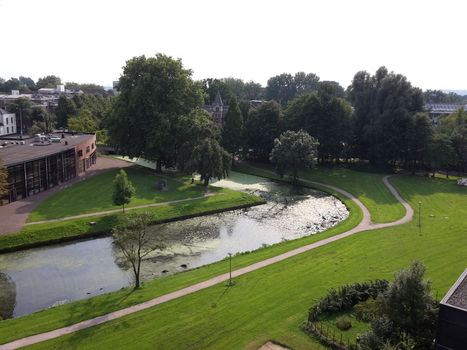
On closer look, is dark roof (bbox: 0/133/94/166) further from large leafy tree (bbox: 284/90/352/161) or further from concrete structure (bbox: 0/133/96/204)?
large leafy tree (bbox: 284/90/352/161)

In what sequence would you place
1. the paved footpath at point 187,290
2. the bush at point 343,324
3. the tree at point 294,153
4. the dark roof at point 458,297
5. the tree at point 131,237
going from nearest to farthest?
the dark roof at point 458,297 → the paved footpath at point 187,290 → the bush at point 343,324 → the tree at point 131,237 → the tree at point 294,153

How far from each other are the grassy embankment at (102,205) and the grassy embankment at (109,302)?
1212cm

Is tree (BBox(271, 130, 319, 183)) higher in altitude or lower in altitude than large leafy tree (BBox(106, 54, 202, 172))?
lower

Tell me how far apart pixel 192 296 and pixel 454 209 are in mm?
33246

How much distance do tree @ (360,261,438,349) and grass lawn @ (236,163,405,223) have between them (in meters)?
23.8

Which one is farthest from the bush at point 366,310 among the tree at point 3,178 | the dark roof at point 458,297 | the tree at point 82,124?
the tree at point 82,124

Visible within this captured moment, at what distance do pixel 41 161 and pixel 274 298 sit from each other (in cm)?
3255

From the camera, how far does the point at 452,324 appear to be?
15812 millimetres

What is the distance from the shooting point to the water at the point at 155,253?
26938 millimetres

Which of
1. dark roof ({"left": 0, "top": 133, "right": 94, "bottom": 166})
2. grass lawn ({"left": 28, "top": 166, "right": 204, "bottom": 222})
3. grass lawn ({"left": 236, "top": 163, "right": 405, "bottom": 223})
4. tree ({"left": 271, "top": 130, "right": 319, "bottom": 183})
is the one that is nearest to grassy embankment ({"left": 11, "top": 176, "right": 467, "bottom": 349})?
grass lawn ({"left": 236, "top": 163, "right": 405, "bottom": 223})

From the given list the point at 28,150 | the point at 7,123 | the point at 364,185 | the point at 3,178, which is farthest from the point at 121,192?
the point at 7,123

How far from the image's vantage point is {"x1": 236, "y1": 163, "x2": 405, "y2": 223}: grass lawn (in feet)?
146

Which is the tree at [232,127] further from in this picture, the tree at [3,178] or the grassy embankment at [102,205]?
the tree at [3,178]

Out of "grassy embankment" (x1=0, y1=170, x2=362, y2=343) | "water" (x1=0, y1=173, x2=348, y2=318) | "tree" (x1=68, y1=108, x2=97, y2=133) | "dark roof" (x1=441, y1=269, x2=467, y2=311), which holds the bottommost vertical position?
"water" (x1=0, y1=173, x2=348, y2=318)
